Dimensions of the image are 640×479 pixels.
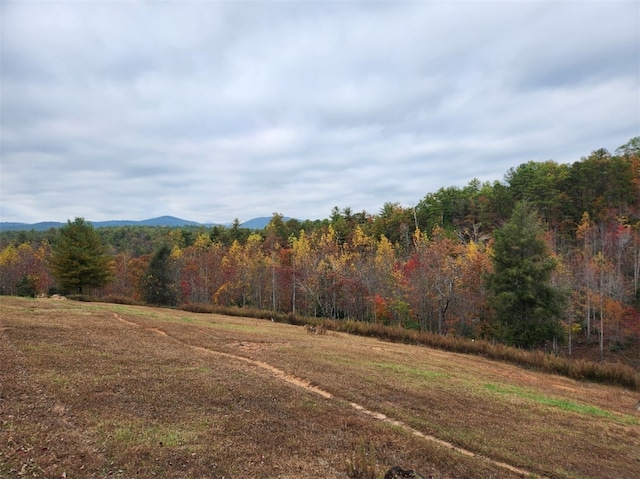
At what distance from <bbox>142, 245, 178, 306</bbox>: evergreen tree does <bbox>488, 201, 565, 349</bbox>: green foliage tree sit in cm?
3141

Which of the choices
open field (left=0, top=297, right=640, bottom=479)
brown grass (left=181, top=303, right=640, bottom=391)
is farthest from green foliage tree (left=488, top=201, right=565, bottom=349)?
open field (left=0, top=297, right=640, bottom=479)

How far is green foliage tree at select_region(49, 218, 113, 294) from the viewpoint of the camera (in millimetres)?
32250

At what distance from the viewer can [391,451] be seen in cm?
636

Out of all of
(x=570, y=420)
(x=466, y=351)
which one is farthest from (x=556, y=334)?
(x=570, y=420)

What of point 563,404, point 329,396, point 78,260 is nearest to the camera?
point 329,396

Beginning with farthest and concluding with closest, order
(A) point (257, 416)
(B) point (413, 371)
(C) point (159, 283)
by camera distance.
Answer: (C) point (159, 283)
(B) point (413, 371)
(A) point (257, 416)

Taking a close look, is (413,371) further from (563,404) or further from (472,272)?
(472,272)

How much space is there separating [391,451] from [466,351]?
16.8 meters

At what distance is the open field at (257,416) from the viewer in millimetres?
5254

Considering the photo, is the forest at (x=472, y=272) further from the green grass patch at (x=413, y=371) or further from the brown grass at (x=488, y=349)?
the green grass patch at (x=413, y=371)

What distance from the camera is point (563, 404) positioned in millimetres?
11578

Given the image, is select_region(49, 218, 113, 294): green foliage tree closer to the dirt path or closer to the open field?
the open field

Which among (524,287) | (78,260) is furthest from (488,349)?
(78,260)

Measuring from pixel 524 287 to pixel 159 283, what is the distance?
33.9 m
